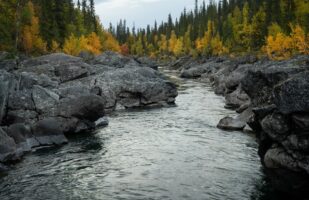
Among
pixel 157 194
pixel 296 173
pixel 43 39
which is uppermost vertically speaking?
pixel 43 39

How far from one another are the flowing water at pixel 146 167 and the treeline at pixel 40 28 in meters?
42.6

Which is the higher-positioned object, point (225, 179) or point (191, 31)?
point (191, 31)

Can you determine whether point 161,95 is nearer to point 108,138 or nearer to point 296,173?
point 108,138

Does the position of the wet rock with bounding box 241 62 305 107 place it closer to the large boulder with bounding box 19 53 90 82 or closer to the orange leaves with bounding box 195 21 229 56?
the large boulder with bounding box 19 53 90 82

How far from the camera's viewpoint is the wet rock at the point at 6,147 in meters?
26.2

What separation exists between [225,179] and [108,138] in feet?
44.5

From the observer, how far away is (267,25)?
353 ft

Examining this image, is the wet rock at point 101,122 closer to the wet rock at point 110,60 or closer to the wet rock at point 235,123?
the wet rock at point 235,123

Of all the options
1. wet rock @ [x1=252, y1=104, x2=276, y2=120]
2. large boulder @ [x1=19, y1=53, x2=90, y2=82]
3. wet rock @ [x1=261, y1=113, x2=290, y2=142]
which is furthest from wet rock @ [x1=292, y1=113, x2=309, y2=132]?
large boulder @ [x1=19, y1=53, x2=90, y2=82]

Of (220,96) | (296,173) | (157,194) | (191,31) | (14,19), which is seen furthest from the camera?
(191,31)

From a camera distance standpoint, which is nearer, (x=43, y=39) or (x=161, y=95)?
(x=161, y=95)

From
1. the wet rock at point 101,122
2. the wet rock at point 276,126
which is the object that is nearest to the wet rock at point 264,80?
the wet rock at point 276,126

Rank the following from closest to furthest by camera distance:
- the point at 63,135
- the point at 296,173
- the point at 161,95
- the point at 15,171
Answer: the point at 296,173 → the point at 15,171 → the point at 63,135 → the point at 161,95

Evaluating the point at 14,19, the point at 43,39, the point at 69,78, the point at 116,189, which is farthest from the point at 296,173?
the point at 43,39
